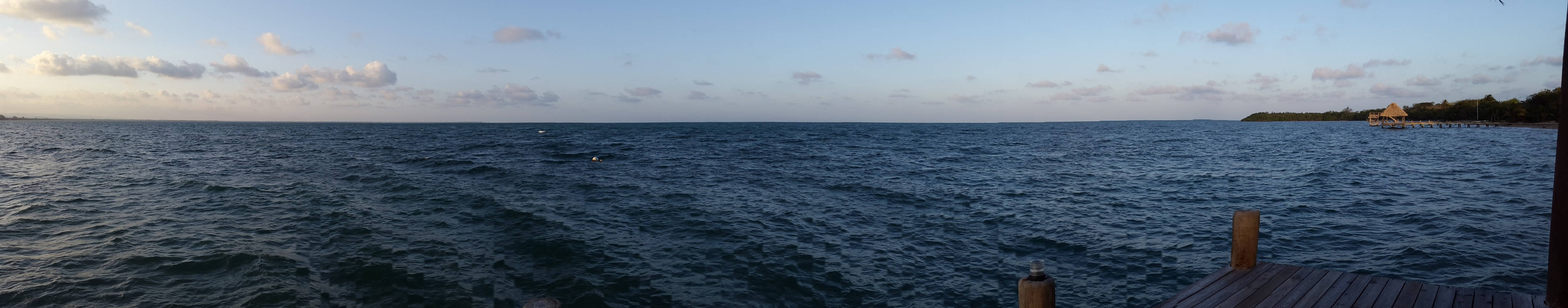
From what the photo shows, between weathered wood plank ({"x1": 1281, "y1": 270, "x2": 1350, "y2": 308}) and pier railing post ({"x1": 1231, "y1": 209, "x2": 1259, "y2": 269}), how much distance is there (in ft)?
2.59

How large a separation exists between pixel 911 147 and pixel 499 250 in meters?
49.5

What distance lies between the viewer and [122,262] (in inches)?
496

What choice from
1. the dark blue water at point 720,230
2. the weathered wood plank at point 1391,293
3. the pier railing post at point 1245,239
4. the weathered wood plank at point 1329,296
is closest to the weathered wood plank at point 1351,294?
the weathered wood plank at point 1329,296

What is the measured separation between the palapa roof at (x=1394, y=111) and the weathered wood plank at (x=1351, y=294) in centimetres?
14359

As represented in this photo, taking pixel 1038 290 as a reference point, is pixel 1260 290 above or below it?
below

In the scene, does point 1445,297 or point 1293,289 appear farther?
point 1293,289

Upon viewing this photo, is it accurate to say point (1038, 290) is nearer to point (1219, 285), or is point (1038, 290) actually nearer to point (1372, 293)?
point (1219, 285)

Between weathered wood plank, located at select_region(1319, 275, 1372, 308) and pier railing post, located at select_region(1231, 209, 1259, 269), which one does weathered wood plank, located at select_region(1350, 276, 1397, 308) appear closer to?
weathered wood plank, located at select_region(1319, 275, 1372, 308)

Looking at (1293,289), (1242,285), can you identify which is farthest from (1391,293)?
(1242,285)

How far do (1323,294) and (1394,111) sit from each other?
5805 inches

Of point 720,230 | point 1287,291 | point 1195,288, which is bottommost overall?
point 720,230

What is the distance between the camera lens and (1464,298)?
7133 millimetres

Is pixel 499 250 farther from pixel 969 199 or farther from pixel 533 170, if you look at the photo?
pixel 533 170

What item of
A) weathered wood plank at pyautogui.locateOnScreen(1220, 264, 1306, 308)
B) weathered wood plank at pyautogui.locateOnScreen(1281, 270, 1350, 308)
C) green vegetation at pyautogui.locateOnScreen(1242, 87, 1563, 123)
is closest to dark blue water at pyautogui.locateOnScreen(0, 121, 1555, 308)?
weathered wood plank at pyautogui.locateOnScreen(1220, 264, 1306, 308)
